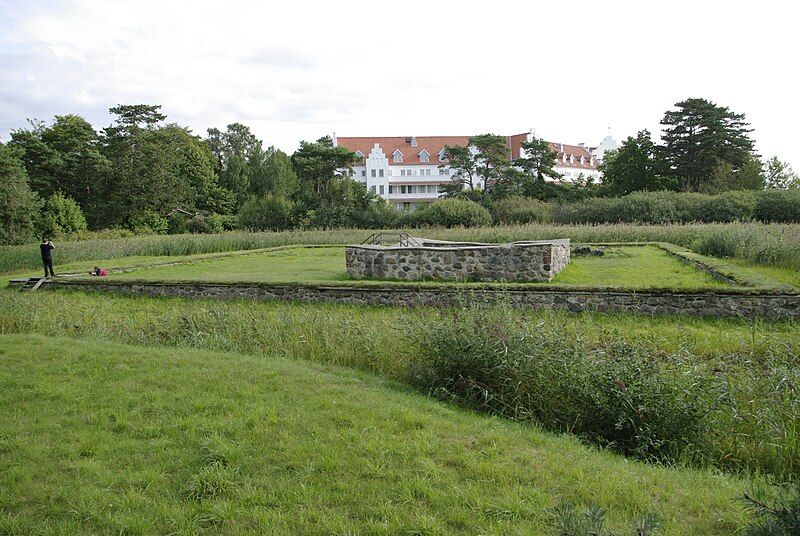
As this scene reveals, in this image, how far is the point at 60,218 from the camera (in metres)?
35.8

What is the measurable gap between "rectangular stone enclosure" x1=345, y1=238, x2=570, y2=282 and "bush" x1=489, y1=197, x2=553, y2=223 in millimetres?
20311

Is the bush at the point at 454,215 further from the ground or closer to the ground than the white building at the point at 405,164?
closer to the ground

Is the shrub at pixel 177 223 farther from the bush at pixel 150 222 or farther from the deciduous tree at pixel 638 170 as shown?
the deciduous tree at pixel 638 170

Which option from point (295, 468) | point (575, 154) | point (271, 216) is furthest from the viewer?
point (575, 154)

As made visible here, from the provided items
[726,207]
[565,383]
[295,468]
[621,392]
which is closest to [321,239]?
[726,207]

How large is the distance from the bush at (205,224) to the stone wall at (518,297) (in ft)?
91.7

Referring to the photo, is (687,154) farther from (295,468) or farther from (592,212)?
(295,468)

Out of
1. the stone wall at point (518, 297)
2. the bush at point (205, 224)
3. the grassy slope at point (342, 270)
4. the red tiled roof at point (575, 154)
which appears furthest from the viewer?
the red tiled roof at point (575, 154)

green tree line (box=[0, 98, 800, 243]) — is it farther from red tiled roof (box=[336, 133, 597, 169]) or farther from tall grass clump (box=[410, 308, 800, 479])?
tall grass clump (box=[410, 308, 800, 479])

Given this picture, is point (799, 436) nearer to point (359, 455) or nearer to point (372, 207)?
point (359, 455)

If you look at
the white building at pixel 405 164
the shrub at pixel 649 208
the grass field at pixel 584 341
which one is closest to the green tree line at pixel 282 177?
the shrub at pixel 649 208

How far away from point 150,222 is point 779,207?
40483 millimetres

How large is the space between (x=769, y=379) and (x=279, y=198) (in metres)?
A: 38.7

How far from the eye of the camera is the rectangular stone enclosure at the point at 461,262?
1305 centimetres
